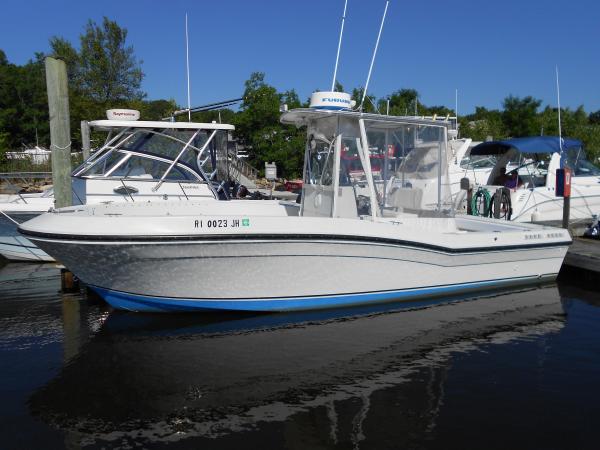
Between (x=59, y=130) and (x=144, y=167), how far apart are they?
1.49m

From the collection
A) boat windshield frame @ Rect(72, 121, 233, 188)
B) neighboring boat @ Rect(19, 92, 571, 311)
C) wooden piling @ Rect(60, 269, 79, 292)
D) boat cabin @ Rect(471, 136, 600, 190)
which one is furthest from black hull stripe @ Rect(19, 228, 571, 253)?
boat cabin @ Rect(471, 136, 600, 190)

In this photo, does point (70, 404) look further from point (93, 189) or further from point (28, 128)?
point (28, 128)

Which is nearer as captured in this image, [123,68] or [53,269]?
[53,269]

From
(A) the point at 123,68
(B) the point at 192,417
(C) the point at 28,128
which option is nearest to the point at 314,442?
(B) the point at 192,417

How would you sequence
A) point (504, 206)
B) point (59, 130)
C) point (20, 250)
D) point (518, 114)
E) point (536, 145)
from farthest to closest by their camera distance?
1. point (518, 114)
2. point (536, 145)
3. point (504, 206)
4. point (20, 250)
5. point (59, 130)

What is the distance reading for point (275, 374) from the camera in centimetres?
496

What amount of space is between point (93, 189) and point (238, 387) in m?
5.67

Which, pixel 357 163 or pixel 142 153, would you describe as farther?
pixel 142 153

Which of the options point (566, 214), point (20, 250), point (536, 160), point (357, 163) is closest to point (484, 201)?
point (566, 214)

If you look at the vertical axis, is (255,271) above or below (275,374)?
above

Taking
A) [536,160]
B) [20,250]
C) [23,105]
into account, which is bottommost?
[20,250]

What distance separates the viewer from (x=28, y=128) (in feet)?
146

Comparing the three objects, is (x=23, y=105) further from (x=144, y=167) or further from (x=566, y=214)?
(x=566, y=214)

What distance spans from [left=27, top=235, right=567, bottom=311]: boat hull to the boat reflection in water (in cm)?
28
